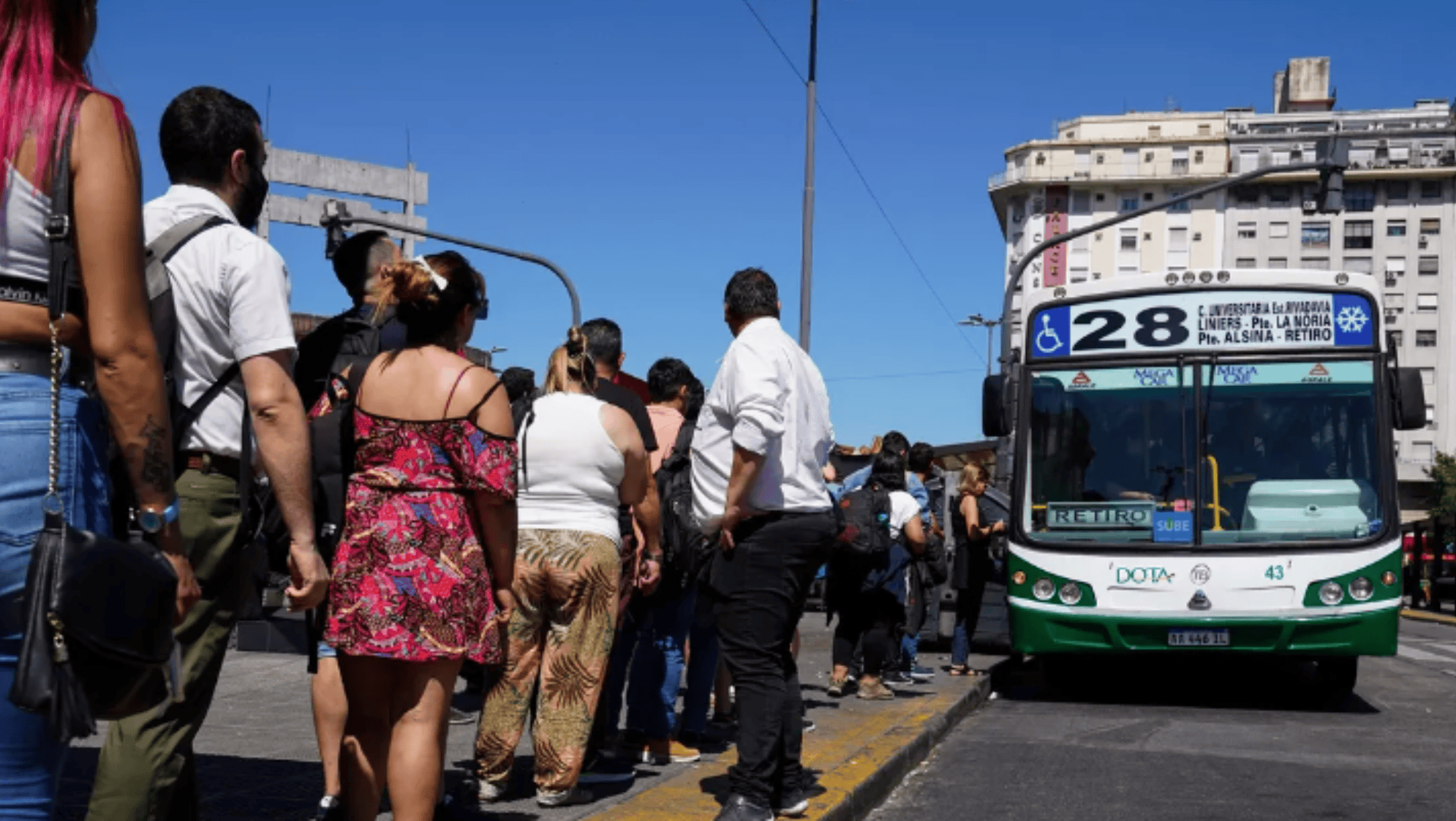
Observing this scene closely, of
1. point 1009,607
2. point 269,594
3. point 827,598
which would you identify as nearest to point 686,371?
point 269,594

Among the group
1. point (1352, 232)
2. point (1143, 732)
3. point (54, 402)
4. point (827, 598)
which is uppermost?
point (1352, 232)

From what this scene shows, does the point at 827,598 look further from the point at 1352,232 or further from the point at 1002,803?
the point at 1352,232

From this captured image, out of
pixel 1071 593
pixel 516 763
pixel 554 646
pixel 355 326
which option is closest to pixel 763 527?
pixel 554 646

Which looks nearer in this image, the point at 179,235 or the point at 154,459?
the point at 154,459

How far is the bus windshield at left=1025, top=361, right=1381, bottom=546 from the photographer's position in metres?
11.7

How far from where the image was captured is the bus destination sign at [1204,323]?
1183cm

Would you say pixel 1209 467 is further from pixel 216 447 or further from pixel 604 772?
pixel 216 447

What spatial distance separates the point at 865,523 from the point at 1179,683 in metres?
5.39

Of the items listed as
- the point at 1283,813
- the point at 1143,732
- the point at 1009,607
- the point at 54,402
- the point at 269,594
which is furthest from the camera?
the point at 1009,607

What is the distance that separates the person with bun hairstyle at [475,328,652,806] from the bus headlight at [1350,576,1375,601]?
6.93 m

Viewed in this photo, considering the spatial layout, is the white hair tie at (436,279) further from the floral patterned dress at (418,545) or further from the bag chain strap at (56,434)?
the bag chain strap at (56,434)

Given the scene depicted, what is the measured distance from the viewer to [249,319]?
360cm

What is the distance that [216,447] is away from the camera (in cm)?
355

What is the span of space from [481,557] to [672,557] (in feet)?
8.08
